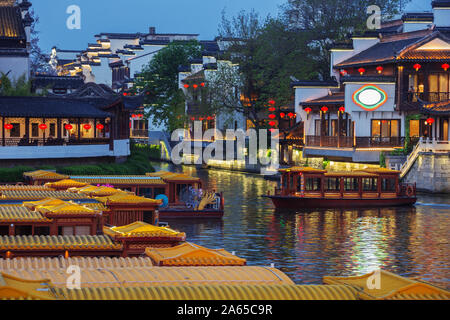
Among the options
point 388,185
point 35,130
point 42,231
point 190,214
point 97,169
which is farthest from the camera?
point 35,130

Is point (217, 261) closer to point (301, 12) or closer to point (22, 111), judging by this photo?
point (22, 111)

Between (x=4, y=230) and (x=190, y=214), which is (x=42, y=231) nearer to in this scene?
(x=4, y=230)

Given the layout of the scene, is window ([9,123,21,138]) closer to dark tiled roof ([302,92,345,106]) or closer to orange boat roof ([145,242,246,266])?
dark tiled roof ([302,92,345,106])

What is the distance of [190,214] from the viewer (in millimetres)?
45062

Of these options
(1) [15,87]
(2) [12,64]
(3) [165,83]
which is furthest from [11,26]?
(3) [165,83]

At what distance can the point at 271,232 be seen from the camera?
40688 millimetres

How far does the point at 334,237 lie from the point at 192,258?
19.2m

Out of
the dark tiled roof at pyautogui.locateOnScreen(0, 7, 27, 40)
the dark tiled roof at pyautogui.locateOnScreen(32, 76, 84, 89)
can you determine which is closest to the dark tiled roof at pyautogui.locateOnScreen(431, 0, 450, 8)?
the dark tiled roof at pyautogui.locateOnScreen(0, 7, 27, 40)

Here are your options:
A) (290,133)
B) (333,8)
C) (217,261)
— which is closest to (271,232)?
(217,261)

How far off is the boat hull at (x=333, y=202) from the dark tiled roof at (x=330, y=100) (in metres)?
16.6

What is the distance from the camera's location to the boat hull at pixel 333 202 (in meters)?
50.8

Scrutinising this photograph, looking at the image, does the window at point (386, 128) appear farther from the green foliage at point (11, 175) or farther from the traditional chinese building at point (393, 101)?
the green foliage at point (11, 175)

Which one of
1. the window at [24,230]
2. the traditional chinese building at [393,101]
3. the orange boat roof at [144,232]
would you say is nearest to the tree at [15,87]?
the traditional chinese building at [393,101]

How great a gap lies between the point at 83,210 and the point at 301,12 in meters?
58.7
